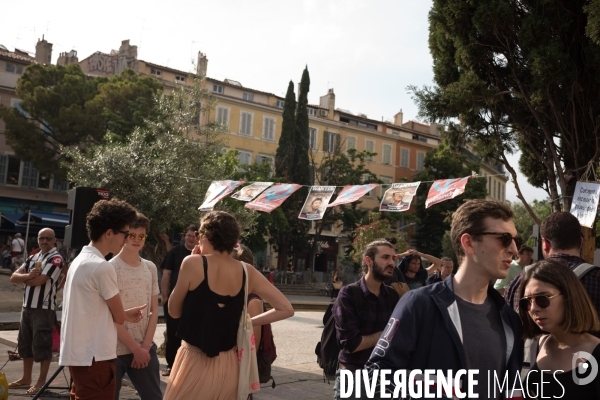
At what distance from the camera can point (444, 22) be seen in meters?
14.3

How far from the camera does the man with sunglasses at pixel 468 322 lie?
247 cm

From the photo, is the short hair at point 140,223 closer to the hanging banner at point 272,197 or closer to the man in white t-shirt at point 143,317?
the man in white t-shirt at point 143,317

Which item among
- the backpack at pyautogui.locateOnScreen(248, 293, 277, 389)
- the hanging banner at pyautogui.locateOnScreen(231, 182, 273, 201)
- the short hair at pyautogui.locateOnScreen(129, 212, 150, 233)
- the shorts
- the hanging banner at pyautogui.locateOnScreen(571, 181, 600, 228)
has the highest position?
the hanging banner at pyautogui.locateOnScreen(231, 182, 273, 201)

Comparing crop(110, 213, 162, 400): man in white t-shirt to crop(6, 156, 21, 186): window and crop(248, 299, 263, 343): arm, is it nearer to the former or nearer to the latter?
crop(248, 299, 263, 343): arm

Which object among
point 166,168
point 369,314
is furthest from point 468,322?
point 166,168

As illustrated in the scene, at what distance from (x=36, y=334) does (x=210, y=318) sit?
15.7 ft

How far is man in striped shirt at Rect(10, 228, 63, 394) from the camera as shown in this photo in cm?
783

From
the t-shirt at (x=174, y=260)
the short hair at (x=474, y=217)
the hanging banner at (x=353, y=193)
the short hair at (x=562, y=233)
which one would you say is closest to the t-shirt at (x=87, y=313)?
the short hair at (x=474, y=217)

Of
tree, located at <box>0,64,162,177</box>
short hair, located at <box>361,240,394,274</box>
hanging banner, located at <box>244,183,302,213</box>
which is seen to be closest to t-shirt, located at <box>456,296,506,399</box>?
short hair, located at <box>361,240,394,274</box>

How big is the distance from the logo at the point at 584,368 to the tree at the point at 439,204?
5009cm

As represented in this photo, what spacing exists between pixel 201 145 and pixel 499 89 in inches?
516

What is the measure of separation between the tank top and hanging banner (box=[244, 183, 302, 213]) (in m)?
12.0

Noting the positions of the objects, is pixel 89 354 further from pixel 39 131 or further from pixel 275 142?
pixel 275 142

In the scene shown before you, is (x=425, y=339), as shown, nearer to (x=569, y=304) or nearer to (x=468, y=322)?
(x=468, y=322)
